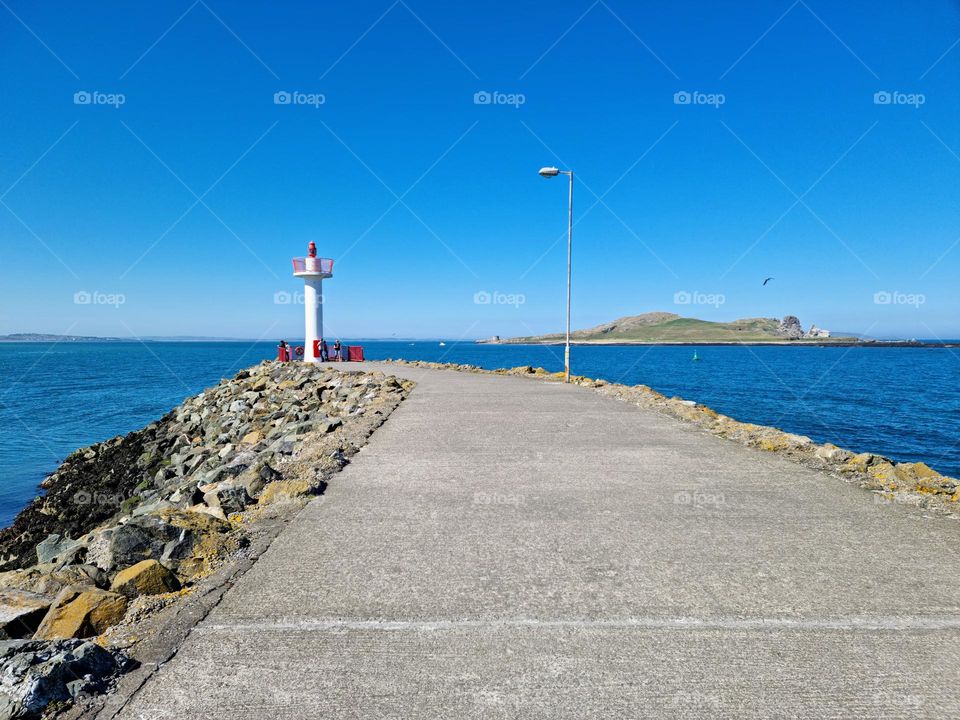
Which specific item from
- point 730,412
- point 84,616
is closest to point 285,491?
point 84,616

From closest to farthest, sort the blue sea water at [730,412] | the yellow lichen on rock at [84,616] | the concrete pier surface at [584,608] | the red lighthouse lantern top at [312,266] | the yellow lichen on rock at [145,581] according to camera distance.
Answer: the concrete pier surface at [584,608] < the yellow lichen on rock at [84,616] < the yellow lichen on rock at [145,581] < the blue sea water at [730,412] < the red lighthouse lantern top at [312,266]

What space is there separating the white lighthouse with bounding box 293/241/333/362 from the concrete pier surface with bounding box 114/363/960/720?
2282 cm

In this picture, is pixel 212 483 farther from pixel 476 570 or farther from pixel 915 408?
pixel 915 408

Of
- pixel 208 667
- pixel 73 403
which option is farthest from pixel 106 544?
pixel 73 403

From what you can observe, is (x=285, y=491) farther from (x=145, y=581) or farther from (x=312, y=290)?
(x=312, y=290)

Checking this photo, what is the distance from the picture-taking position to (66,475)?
17078mm

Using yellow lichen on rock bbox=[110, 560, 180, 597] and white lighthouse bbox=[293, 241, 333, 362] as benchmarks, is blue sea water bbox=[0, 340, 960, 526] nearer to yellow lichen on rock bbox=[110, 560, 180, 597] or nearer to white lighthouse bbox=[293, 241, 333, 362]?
white lighthouse bbox=[293, 241, 333, 362]

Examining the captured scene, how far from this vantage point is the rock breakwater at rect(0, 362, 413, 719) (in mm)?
2721

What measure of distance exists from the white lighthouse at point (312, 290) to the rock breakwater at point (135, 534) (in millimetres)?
11278

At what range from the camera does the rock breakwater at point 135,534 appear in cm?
272

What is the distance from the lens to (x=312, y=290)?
1091 inches

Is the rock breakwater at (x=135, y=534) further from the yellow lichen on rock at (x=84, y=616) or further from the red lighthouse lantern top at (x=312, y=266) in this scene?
the red lighthouse lantern top at (x=312, y=266)

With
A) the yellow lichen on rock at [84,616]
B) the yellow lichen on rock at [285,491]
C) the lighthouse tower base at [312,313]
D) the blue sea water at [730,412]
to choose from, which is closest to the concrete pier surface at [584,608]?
the yellow lichen on rock at [285,491]

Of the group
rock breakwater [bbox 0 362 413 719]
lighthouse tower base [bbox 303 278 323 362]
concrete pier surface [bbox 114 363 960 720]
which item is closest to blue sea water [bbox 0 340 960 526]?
rock breakwater [bbox 0 362 413 719]
